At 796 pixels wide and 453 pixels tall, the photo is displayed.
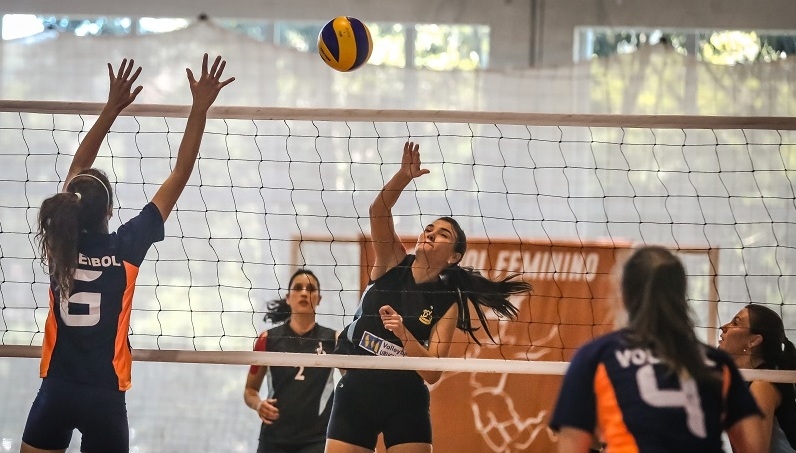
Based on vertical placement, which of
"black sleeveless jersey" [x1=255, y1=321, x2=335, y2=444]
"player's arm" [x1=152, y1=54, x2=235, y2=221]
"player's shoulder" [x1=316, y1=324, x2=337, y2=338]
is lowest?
"black sleeveless jersey" [x1=255, y1=321, x2=335, y2=444]

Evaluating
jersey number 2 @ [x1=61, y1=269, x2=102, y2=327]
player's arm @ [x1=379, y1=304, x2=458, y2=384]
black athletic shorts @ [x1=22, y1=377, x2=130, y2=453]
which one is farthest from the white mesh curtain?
black athletic shorts @ [x1=22, y1=377, x2=130, y2=453]

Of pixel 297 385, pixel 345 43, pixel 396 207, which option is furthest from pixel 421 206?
pixel 345 43

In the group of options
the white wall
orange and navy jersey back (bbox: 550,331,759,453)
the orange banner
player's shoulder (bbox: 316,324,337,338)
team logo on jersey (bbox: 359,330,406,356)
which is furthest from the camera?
the white wall

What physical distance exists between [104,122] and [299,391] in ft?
6.60

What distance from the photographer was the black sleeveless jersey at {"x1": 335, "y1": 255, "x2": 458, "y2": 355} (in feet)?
14.4

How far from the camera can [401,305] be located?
4.40 meters

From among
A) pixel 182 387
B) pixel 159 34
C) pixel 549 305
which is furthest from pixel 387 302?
pixel 159 34

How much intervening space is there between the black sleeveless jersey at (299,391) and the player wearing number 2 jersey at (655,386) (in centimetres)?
279

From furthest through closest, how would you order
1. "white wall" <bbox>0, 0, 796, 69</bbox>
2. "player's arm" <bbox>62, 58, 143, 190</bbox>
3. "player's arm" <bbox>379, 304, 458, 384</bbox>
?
"white wall" <bbox>0, 0, 796, 69</bbox> < "player's arm" <bbox>379, 304, 458, 384</bbox> < "player's arm" <bbox>62, 58, 143, 190</bbox>

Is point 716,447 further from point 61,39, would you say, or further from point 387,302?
point 61,39

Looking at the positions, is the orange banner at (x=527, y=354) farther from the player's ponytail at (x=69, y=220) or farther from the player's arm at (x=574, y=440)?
the player's arm at (x=574, y=440)

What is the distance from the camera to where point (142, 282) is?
654cm

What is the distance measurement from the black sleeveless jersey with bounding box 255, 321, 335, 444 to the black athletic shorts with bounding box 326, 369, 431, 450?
747mm

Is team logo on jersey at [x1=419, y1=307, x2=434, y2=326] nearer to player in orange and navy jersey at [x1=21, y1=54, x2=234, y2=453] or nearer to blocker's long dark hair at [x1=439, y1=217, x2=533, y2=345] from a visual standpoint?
blocker's long dark hair at [x1=439, y1=217, x2=533, y2=345]
